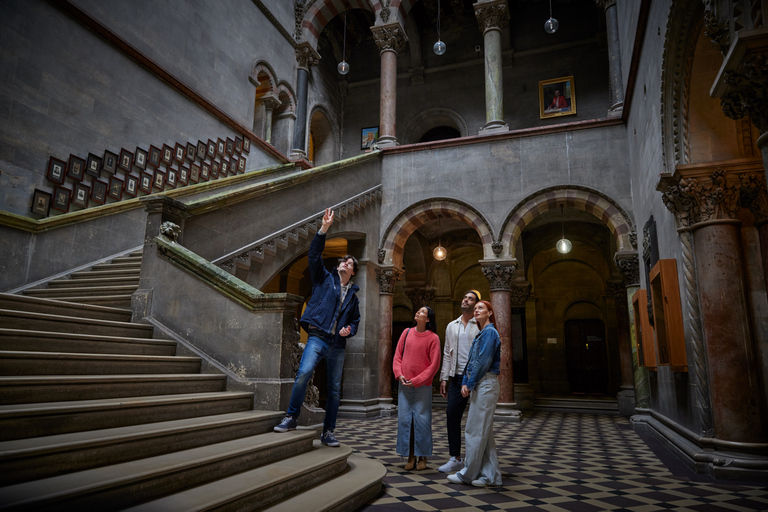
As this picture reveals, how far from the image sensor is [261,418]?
3.95 metres

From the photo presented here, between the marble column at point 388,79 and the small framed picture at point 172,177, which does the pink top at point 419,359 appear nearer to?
the small framed picture at point 172,177

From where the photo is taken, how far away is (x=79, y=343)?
13.2 ft

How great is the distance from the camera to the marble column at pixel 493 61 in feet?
37.0

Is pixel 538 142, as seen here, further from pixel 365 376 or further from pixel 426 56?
pixel 426 56

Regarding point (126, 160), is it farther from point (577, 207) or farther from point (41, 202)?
point (577, 207)

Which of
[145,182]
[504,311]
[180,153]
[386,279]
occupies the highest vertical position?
[180,153]

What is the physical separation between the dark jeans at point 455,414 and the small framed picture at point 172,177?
311 inches

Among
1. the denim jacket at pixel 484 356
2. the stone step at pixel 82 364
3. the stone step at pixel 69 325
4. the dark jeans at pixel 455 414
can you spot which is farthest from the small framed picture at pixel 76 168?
the denim jacket at pixel 484 356

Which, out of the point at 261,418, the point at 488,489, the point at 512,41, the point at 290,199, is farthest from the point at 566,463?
the point at 512,41

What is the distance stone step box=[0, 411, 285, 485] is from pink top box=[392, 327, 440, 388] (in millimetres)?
1593

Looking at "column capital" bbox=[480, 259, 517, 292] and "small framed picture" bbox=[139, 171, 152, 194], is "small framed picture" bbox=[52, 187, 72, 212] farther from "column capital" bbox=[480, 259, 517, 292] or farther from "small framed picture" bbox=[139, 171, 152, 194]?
"column capital" bbox=[480, 259, 517, 292]

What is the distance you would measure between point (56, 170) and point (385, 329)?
6705 mm

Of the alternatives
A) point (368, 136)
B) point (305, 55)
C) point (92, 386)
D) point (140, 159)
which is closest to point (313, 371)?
point (92, 386)

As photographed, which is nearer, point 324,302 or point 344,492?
point 344,492
